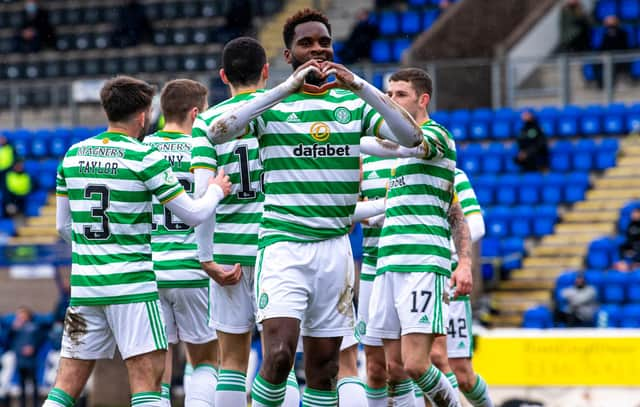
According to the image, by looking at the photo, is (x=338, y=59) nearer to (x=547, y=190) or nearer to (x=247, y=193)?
(x=547, y=190)

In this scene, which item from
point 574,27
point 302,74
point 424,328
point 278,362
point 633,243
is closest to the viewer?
point 302,74

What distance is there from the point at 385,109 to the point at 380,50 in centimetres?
1944

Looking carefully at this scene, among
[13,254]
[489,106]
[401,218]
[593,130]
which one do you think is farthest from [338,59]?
[401,218]

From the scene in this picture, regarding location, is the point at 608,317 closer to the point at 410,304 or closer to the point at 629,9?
the point at 410,304

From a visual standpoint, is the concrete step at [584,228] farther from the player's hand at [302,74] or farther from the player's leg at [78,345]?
the player's hand at [302,74]

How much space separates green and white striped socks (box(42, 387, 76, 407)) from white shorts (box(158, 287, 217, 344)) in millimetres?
1273

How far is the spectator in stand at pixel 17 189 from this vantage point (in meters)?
24.3

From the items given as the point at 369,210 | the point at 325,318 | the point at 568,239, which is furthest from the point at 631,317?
the point at 325,318

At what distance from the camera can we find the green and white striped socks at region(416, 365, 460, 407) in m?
8.18

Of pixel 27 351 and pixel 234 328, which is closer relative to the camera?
pixel 234 328

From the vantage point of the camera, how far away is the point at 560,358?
13953 mm

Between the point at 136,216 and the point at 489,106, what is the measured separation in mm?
16092

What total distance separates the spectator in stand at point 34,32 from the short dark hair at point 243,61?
73.8 ft

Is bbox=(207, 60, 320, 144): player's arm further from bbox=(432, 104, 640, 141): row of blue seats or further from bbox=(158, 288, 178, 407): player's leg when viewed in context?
bbox=(432, 104, 640, 141): row of blue seats
